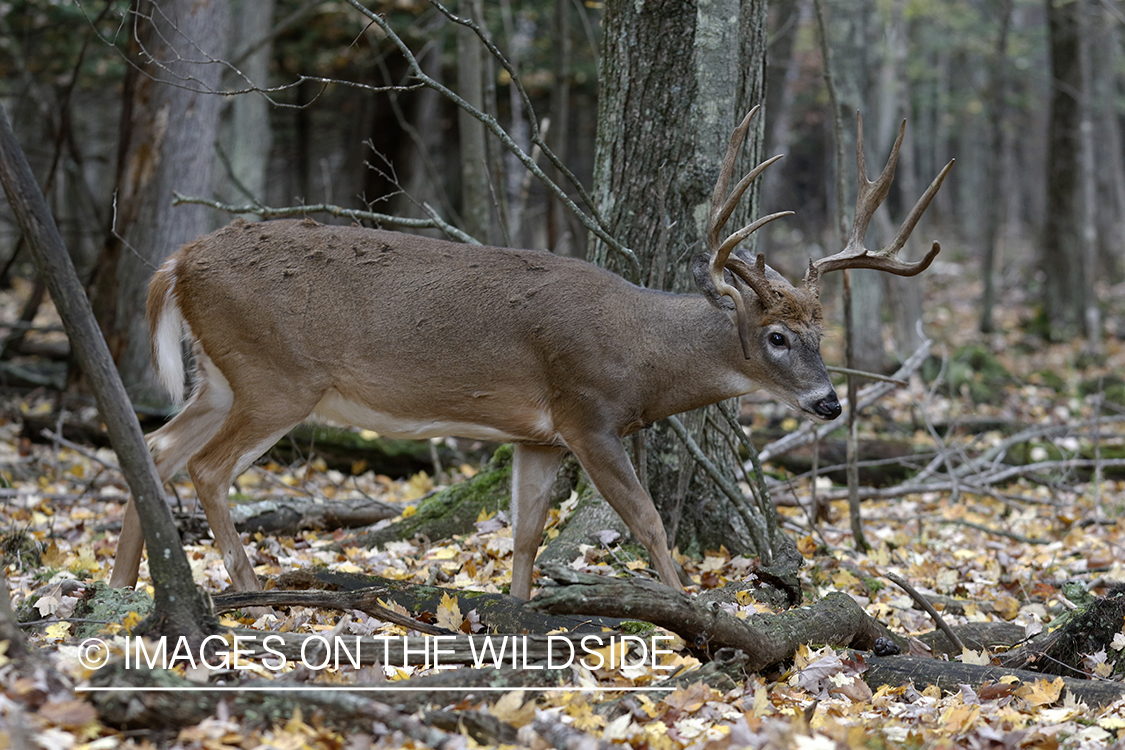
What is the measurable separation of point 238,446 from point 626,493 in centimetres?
203

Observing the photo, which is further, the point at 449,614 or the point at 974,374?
the point at 974,374

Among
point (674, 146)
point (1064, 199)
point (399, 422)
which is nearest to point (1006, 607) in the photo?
point (674, 146)

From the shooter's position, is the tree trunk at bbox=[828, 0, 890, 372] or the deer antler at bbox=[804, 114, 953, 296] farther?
the tree trunk at bbox=[828, 0, 890, 372]

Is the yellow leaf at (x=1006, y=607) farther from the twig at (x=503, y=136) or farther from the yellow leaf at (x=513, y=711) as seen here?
the yellow leaf at (x=513, y=711)

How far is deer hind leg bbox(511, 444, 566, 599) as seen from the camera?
18.4 feet

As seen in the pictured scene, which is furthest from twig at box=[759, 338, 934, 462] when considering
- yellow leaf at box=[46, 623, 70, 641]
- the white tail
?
yellow leaf at box=[46, 623, 70, 641]

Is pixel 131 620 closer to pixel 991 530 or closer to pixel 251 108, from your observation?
pixel 991 530

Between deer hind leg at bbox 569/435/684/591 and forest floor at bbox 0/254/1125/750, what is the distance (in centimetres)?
50

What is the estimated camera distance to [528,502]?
224 inches

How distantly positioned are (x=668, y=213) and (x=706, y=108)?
66cm

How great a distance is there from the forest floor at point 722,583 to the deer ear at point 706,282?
1.61 metres

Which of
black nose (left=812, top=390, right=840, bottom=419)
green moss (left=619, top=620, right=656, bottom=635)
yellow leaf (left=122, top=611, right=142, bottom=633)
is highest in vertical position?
black nose (left=812, top=390, right=840, bottom=419)

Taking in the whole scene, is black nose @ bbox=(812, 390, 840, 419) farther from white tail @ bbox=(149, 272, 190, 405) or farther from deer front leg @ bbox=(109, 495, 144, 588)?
Answer: deer front leg @ bbox=(109, 495, 144, 588)

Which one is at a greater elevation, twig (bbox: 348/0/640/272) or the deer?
twig (bbox: 348/0/640/272)
